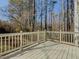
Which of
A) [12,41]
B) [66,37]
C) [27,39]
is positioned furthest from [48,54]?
[66,37]

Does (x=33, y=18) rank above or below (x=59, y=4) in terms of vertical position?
below

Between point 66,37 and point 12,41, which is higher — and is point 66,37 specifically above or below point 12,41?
below

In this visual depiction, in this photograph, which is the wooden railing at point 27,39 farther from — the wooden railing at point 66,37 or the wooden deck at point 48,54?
the wooden deck at point 48,54

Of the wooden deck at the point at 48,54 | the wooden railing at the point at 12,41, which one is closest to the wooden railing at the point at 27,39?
the wooden railing at the point at 12,41

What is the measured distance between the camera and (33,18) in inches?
1020

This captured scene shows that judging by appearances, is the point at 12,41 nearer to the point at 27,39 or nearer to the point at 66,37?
the point at 27,39

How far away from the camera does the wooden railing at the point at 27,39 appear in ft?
25.2

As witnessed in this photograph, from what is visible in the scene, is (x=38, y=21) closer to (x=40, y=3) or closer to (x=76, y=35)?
(x=40, y=3)

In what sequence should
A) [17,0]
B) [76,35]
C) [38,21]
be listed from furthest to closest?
1. [38,21]
2. [17,0]
3. [76,35]

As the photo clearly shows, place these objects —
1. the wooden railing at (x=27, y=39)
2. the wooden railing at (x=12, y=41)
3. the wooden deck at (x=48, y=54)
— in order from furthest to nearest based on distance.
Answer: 1. the wooden railing at (x=27, y=39)
2. the wooden railing at (x=12, y=41)
3. the wooden deck at (x=48, y=54)

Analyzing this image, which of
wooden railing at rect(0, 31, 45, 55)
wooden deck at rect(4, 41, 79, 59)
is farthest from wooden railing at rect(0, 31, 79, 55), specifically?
wooden deck at rect(4, 41, 79, 59)

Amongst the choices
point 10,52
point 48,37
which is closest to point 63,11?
point 48,37

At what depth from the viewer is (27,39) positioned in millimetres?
10320

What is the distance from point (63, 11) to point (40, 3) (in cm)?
423
